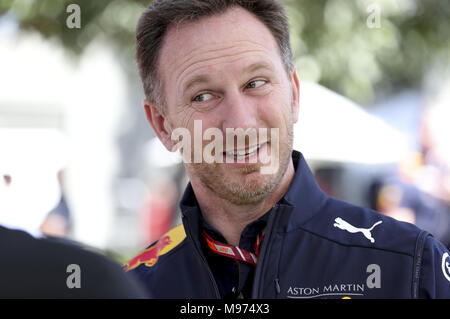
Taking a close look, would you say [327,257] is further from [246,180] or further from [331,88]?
[331,88]

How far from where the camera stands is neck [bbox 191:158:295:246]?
76.0 inches

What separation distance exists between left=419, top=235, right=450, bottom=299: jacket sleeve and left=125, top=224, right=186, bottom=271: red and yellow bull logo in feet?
2.93

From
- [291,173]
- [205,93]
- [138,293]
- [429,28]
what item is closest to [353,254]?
[291,173]

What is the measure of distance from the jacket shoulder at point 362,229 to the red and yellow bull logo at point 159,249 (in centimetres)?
58

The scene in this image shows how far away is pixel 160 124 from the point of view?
7.48 feet

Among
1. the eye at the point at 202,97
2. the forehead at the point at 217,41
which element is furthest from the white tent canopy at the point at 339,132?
the eye at the point at 202,97

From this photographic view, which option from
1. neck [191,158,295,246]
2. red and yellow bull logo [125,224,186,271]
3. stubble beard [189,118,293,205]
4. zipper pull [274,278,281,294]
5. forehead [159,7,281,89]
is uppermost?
forehead [159,7,281,89]

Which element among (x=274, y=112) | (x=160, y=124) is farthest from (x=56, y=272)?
(x=160, y=124)

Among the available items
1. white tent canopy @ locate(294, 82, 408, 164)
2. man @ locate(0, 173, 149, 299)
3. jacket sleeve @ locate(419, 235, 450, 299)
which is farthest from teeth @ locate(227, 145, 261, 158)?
white tent canopy @ locate(294, 82, 408, 164)

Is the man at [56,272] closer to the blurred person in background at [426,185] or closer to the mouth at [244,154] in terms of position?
the mouth at [244,154]

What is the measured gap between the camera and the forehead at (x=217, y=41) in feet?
6.23

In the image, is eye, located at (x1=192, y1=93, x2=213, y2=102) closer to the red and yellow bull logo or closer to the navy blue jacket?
the navy blue jacket

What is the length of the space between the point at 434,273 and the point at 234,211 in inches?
25.4

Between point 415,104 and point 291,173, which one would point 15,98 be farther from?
point 291,173
